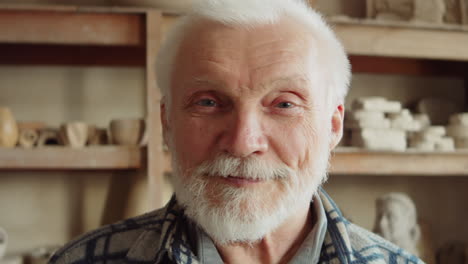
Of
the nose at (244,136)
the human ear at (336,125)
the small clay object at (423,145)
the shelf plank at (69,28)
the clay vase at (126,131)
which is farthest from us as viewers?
the small clay object at (423,145)

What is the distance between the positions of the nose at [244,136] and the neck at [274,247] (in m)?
0.16

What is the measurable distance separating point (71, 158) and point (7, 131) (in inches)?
10.0

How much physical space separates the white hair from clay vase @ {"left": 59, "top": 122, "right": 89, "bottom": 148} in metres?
0.84

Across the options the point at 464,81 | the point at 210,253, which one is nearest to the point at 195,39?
the point at 210,253

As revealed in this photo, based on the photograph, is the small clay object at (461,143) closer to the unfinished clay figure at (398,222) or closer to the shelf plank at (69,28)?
the unfinished clay figure at (398,222)

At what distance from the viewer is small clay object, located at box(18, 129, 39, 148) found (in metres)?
1.55

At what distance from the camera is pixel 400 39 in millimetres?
1662

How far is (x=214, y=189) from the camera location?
0.71 metres

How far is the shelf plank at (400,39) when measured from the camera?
1.63 metres

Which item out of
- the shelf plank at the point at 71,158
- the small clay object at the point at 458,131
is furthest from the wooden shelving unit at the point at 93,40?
the small clay object at the point at 458,131

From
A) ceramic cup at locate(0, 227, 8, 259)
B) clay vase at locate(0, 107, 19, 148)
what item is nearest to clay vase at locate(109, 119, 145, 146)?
clay vase at locate(0, 107, 19, 148)

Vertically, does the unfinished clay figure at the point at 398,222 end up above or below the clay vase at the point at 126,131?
below

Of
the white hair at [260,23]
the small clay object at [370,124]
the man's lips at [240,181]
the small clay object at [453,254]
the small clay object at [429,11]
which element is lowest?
the small clay object at [453,254]

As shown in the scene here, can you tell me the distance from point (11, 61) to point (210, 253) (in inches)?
60.5
